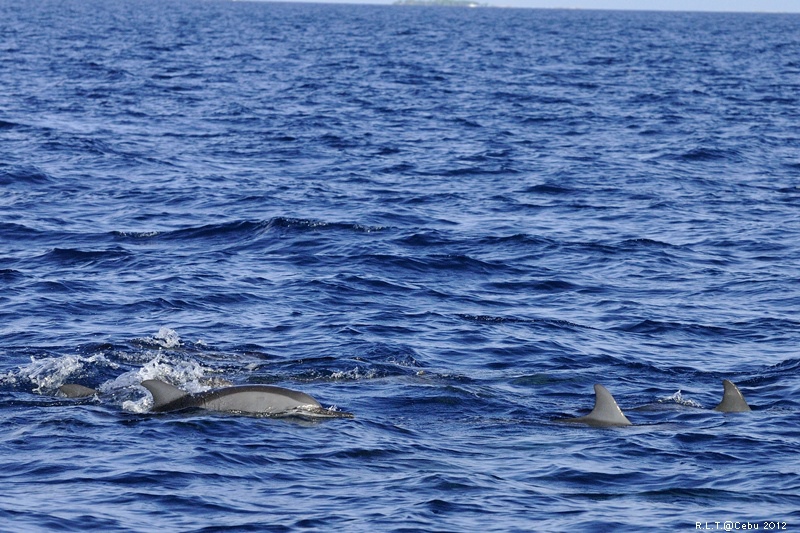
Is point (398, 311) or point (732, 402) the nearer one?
point (732, 402)

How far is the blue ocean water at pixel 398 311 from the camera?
12172mm

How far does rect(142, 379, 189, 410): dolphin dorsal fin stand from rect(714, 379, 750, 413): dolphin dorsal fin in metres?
6.42

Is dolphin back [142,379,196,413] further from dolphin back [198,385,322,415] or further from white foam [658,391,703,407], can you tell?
white foam [658,391,703,407]

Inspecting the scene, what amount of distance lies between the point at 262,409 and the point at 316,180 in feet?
56.9

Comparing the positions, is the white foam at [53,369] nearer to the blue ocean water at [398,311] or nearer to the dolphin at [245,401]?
the blue ocean water at [398,311]

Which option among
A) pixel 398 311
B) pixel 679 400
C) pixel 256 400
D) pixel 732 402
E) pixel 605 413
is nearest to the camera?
pixel 256 400

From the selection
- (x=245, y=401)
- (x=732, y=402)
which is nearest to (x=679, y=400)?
(x=732, y=402)

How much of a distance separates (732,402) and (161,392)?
6.81 metres

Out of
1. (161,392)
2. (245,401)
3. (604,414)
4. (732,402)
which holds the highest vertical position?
(161,392)

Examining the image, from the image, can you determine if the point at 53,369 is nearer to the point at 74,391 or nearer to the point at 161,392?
the point at 74,391

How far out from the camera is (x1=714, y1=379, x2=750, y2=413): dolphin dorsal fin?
14.9 meters

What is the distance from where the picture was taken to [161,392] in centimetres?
1414

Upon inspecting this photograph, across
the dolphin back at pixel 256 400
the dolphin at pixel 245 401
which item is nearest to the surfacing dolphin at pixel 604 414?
the dolphin at pixel 245 401

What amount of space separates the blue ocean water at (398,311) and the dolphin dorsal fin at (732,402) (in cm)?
16
